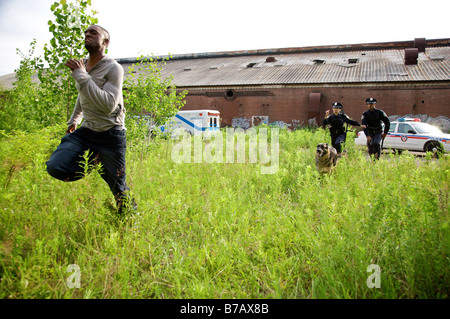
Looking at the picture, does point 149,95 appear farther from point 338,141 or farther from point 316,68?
point 316,68

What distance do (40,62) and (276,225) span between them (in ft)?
16.4

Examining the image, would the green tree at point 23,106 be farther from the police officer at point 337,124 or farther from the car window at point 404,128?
the car window at point 404,128

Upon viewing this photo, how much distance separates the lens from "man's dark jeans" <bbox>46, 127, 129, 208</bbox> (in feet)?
9.19

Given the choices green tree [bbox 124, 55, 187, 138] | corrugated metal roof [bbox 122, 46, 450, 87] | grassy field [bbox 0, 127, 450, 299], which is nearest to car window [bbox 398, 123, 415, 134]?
corrugated metal roof [bbox 122, 46, 450, 87]

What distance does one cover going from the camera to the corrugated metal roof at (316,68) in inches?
850

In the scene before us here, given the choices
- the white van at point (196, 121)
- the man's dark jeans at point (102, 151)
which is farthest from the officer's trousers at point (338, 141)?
the white van at point (196, 121)

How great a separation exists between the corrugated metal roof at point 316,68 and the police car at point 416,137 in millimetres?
8963

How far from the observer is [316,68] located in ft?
83.7

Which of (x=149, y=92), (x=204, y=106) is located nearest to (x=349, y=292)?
(x=149, y=92)

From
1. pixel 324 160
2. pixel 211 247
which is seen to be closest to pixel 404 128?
pixel 324 160

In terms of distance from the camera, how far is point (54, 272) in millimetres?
2234

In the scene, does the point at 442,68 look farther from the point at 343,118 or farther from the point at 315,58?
the point at 343,118

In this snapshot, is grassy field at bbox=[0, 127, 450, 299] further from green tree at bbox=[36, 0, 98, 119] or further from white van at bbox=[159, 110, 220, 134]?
white van at bbox=[159, 110, 220, 134]

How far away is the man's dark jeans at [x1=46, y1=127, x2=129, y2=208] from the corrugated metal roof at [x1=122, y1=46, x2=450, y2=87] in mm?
22163
